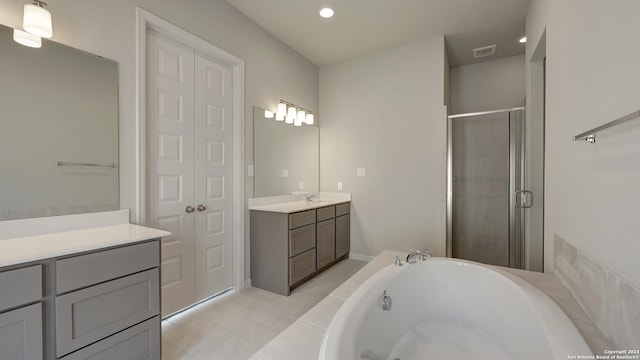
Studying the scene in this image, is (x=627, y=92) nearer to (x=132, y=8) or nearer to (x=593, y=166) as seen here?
(x=593, y=166)

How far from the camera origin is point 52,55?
1434mm

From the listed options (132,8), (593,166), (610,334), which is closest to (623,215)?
(593,166)

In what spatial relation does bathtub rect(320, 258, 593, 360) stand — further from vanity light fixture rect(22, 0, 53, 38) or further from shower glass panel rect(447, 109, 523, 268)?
vanity light fixture rect(22, 0, 53, 38)

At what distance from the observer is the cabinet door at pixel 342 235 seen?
132 inches

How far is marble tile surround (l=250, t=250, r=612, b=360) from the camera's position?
0.99 metres

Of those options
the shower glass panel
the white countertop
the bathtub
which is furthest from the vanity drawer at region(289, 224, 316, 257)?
the shower glass panel

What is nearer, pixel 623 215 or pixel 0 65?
pixel 623 215

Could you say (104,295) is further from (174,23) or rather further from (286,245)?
(174,23)

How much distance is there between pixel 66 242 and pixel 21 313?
1.07 feet

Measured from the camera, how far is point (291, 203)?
3172mm

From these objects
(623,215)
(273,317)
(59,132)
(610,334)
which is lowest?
(273,317)

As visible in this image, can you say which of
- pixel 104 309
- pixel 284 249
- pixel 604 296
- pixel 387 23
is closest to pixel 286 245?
pixel 284 249

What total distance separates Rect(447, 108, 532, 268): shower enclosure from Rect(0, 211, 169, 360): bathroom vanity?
115 inches

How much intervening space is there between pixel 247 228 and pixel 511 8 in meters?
3.37
